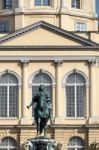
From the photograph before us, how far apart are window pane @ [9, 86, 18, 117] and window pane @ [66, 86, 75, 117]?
13.4ft

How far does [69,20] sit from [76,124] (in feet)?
35.9

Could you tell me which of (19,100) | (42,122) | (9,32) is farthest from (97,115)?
(42,122)

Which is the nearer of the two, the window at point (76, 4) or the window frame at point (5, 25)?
the window frame at point (5, 25)

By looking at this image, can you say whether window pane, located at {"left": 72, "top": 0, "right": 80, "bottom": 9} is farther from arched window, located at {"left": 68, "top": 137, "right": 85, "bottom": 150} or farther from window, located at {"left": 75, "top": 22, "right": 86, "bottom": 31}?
arched window, located at {"left": 68, "top": 137, "right": 85, "bottom": 150}

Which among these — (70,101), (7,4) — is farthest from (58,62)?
(7,4)

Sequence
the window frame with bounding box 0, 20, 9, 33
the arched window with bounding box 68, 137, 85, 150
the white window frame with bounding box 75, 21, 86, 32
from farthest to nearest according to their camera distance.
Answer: the white window frame with bounding box 75, 21, 86, 32 → the window frame with bounding box 0, 20, 9, 33 → the arched window with bounding box 68, 137, 85, 150

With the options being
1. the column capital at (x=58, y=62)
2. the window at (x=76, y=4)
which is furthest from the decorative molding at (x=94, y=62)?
the window at (x=76, y=4)

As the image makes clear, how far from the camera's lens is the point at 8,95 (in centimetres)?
6656

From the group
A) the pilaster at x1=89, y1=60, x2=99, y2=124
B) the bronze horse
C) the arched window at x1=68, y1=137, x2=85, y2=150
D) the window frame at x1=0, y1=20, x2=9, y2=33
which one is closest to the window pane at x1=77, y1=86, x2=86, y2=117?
the pilaster at x1=89, y1=60, x2=99, y2=124

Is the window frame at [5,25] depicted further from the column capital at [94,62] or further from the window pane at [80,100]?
the window pane at [80,100]

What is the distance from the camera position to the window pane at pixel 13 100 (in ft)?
218

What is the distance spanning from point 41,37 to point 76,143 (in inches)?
348

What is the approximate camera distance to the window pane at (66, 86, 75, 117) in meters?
66.4

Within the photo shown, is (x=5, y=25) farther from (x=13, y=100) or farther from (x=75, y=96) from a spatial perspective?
(x=75, y=96)
